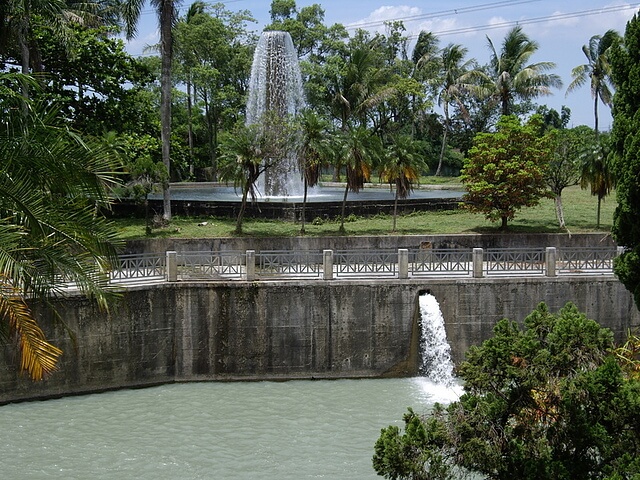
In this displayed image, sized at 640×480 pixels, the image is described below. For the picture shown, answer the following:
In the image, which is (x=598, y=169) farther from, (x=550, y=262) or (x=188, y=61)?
(x=188, y=61)

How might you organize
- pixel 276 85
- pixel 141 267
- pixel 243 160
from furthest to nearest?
pixel 276 85 → pixel 243 160 → pixel 141 267

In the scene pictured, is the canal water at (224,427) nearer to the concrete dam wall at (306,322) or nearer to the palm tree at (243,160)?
the concrete dam wall at (306,322)

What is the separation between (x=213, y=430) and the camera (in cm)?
1620

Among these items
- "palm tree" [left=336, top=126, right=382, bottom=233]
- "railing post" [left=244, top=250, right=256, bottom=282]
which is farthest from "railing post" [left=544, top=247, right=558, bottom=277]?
"railing post" [left=244, top=250, right=256, bottom=282]

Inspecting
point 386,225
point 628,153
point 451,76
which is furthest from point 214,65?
point 628,153

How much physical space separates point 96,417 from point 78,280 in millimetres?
9120

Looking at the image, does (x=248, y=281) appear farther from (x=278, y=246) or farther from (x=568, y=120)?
(x=568, y=120)

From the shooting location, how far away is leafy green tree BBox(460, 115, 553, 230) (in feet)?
84.0

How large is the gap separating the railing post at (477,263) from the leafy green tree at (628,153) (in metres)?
6.76

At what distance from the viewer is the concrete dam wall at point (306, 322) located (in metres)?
19.2

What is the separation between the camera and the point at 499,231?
1041 inches

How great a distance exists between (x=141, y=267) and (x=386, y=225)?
10.9 m

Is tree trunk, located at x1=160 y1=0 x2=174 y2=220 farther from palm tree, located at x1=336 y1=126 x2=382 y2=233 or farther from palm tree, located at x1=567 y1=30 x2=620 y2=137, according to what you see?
palm tree, located at x1=567 y1=30 x2=620 y2=137

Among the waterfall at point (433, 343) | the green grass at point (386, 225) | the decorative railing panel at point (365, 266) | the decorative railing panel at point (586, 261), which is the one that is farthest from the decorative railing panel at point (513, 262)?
the green grass at point (386, 225)
